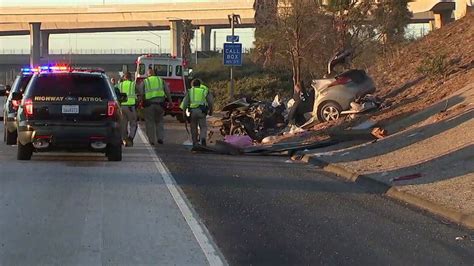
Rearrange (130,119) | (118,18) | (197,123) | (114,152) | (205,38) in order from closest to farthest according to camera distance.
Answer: (114,152), (197,123), (130,119), (118,18), (205,38)

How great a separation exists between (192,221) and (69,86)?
626 centimetres

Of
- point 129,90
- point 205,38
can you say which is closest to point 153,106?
point 129,90

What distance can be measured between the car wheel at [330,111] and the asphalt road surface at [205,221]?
6.77m

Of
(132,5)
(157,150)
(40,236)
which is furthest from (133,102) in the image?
Answer: (132,5)

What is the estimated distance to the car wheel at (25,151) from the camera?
1387 centimetres

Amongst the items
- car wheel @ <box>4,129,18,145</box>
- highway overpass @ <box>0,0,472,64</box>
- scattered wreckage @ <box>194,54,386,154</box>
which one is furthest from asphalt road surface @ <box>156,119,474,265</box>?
highway overpass @ <box>0,0,472,64</box>

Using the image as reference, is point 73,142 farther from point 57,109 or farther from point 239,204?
point 239,204

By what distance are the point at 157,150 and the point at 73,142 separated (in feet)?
12.2

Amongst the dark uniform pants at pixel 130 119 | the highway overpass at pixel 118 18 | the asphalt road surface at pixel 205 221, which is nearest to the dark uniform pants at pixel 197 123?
the dark uniform pants at pixel 130 119

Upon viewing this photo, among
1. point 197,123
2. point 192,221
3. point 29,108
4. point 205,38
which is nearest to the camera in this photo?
point 192,221

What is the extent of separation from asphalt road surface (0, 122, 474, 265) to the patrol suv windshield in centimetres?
142

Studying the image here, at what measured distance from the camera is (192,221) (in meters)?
8.66

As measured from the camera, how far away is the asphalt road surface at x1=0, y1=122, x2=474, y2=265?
7.09 meters

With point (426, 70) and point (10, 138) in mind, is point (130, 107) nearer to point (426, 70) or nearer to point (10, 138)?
point (10, 138)
